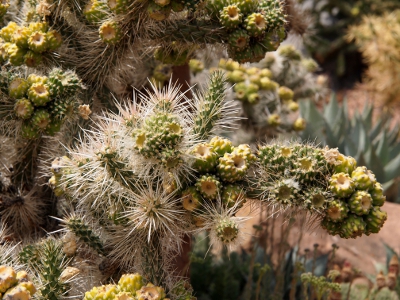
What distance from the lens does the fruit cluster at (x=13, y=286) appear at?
4.21ft

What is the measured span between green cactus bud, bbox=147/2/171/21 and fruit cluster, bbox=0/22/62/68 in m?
0.37

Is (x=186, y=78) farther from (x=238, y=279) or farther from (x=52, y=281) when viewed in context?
(x=52, y=281)

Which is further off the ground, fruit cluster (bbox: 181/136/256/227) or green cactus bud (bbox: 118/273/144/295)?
fruit cluster (bbox: 181/136/256/227)

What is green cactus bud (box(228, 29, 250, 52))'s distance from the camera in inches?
65.6

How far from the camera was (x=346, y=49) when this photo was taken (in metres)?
7.45

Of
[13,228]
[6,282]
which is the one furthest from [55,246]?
[13,228]

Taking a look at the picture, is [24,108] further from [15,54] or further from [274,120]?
[274,120]

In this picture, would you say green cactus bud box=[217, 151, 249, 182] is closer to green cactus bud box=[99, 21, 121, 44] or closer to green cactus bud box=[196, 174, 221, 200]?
green cactus bud box=[196, 174, 221, 200]

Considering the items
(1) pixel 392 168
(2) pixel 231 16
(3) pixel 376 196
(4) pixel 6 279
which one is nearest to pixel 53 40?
(2) pixel 231 16

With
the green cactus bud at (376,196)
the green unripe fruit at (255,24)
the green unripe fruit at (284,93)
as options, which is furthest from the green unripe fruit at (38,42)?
the green unripe fruit at (284,93)

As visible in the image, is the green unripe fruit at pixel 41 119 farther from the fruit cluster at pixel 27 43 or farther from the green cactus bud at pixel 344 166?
the green cactus bud at pixel 344 166

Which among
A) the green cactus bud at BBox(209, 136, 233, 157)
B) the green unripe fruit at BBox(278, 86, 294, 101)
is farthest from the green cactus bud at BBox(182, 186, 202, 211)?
the green unripe fruit at BBox(278, 86, 294, 101)

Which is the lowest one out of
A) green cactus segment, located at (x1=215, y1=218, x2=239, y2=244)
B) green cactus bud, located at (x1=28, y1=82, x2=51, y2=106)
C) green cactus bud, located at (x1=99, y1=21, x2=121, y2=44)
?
green cactus segment, located at (x1=215, y1=218, x2=239, y2=244)

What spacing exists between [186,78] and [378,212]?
129 centimetres
